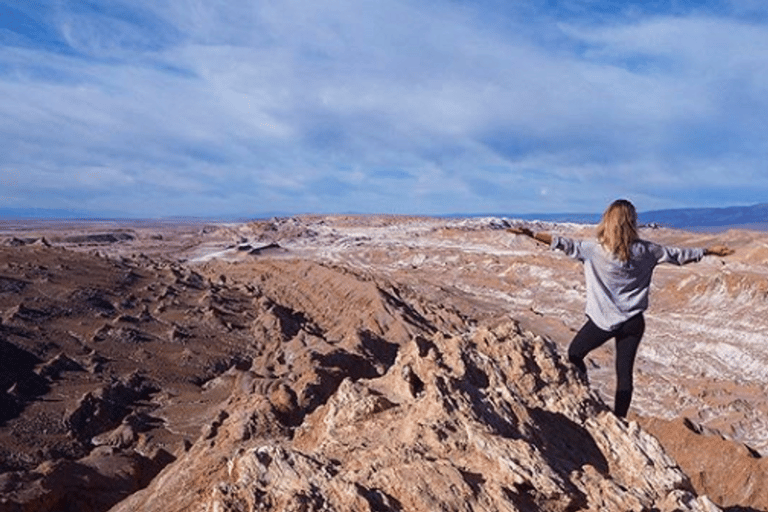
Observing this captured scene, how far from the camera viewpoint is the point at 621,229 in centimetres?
423

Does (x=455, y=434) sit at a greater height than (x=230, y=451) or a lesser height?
greater

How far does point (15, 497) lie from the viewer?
19.6ft

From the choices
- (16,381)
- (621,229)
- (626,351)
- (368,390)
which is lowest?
(16,381)

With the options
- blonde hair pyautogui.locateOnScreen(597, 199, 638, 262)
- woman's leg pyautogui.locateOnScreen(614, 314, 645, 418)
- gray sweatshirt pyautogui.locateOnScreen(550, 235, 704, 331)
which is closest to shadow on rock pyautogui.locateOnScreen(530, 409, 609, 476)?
woman's leg pyautogui.locateOnScreen(614, 314, 645, 418)

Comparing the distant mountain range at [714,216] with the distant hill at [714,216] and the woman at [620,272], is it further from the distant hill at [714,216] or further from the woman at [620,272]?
the woman at [620,272]

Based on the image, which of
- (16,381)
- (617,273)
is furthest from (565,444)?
(16,381)

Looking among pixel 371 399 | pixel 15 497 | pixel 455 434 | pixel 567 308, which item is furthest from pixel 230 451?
pixel 567 308

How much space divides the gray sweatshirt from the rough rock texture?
59cm

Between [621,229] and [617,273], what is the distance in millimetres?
244

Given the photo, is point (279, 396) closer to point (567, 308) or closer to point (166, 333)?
point (166, 333)

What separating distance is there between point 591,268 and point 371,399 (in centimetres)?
141

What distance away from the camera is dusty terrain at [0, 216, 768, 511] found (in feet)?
11.7

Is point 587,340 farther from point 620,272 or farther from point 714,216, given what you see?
point 714,216

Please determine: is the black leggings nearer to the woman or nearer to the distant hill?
the woman
